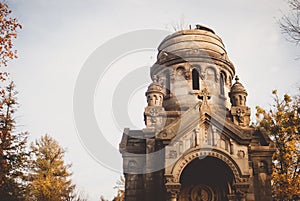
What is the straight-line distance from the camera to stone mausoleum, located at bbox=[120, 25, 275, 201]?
48.9ft

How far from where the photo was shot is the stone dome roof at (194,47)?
70.9 feet

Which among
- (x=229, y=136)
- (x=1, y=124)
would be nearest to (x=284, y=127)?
(x=229, y=136)

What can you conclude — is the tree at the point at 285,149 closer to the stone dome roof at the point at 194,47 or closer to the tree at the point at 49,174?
the stone dome roof at the point at 194,47

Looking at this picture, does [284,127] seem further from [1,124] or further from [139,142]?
[1,124]

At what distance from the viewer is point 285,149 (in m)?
→ 24.5

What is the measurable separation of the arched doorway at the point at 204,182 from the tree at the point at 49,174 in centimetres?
1584

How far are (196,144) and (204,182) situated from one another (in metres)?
2.55

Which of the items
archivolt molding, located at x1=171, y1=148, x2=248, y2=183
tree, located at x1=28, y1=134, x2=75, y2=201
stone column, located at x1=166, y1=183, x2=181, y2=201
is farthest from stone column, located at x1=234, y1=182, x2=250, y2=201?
tree, located at x1=28, y1=134, x2=75, y2=201

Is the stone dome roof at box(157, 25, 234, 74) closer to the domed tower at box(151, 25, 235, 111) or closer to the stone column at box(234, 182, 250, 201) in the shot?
the domed tower at box(151, 25, 235, 111)

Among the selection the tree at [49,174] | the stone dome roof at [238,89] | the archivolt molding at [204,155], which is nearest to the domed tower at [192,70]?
the stone dome roof at [238,89]

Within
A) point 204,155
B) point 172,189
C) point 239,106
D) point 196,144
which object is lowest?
point 172,189

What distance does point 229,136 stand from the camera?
1523 centimetres

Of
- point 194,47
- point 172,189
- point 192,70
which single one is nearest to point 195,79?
point 192,70

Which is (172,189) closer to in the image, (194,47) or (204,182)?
(204,182)
